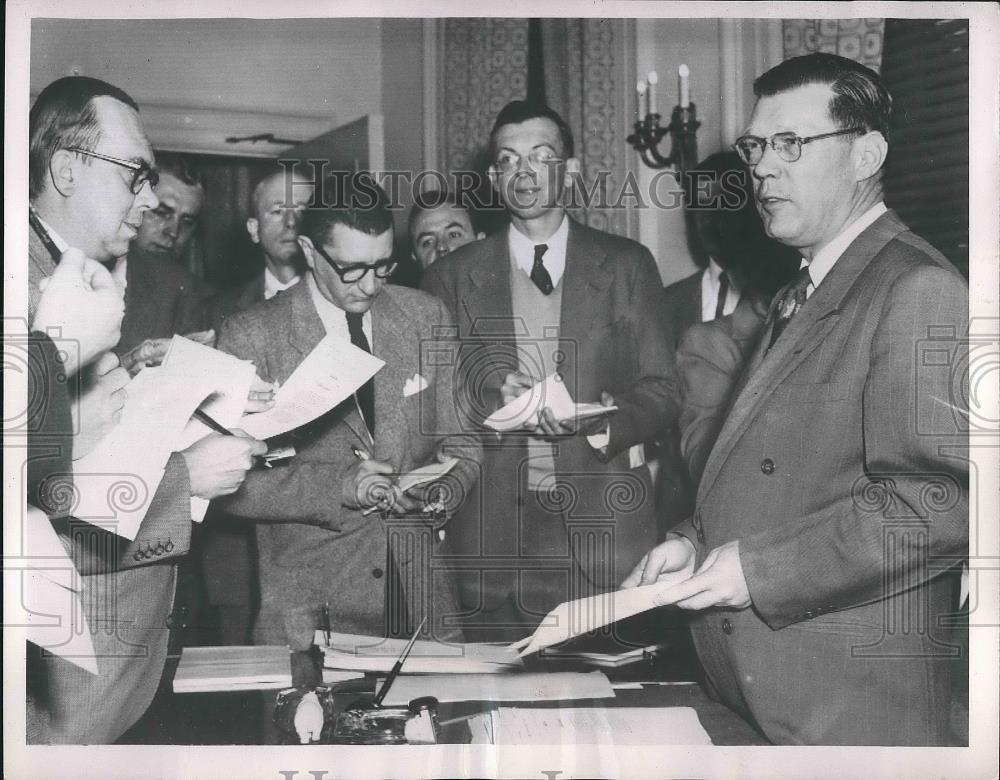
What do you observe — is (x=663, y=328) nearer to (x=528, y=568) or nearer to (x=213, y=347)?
(x=528, y=568)

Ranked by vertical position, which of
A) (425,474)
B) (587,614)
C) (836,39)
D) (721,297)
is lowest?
(587,614)

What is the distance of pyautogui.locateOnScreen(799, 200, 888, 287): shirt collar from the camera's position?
112 inches

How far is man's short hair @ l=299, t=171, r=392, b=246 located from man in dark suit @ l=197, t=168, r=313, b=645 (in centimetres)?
5

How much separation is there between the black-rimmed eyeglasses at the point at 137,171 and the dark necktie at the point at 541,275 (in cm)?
109

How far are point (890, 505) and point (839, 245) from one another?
2.34 feet

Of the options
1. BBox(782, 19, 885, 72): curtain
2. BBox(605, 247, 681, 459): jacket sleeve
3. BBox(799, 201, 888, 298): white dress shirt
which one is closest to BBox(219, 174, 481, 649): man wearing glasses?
BBox(605, 247, 681, 459): jacket sleeve

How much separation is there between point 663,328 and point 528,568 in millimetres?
776

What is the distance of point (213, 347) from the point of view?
9.71ft

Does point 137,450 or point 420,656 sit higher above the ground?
point 137,450

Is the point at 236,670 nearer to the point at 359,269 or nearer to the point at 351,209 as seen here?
the point at 359,269

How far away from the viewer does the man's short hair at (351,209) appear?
294cm

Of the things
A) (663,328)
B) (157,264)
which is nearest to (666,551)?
(663,328)

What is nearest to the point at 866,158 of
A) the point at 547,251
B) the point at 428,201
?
the point at 547,251

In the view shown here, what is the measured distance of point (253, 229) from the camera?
2.95 metres
